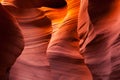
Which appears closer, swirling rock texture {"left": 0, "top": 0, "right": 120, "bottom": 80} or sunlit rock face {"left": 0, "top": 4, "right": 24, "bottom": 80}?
swirling rock texture {"left": 0, "top": 0, "right": 120, "bottom": 80}

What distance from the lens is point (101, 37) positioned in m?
1.05

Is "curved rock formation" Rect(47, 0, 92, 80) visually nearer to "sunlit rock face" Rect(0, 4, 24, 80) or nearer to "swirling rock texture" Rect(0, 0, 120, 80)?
"swirling rock texture" Rect(0, 0, 120, 80)

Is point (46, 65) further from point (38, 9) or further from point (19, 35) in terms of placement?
point (38, 9)

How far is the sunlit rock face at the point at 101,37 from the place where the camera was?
3.18 ft

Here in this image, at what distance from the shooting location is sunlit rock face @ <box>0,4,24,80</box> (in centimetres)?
112

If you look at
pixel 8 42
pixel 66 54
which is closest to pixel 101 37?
pixel 66 54

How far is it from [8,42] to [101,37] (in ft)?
1.13

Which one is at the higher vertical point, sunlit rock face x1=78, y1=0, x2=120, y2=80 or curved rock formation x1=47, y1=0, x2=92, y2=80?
sunlit rock face x1=78, y1=0, x2=120, y2=80

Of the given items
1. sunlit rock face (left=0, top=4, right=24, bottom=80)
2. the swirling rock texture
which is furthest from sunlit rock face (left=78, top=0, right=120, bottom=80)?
sunlit rock face (left=0, top=4, right=24, bottom=80)

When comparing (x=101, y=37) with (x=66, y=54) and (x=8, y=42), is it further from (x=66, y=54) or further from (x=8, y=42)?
(x=8, y=42)

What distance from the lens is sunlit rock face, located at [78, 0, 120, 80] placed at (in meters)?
0.97

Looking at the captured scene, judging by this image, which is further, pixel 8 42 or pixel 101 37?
pixel 8 42

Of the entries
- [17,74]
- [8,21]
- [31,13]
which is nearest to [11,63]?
[17,74]

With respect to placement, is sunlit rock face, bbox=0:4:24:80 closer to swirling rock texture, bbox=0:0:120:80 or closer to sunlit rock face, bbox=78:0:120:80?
swirling rock texture, bbox=0:0:120:80
